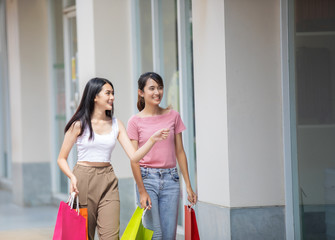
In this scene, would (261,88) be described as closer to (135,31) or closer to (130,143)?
(130,143)

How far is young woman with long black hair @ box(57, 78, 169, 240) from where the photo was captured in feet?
17.5

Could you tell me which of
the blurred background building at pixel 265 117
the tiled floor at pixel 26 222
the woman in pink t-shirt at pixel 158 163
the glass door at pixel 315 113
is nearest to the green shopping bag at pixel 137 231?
the woman in pink t-shirt at pixel 158 163

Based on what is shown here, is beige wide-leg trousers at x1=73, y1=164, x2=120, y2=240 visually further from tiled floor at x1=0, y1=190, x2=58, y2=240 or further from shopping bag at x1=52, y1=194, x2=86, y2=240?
tiled floor at x1=0, y1=190, x2=58, y2=240

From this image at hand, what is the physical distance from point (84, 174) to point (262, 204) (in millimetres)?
1825

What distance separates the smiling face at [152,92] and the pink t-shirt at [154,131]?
13 centimetres

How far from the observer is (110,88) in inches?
217

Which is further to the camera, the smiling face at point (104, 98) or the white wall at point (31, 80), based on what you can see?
the white wall at point (31, 80)

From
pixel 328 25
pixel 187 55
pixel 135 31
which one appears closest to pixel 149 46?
pixel 135 31

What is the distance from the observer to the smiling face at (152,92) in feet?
17.7

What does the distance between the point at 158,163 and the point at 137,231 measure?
68 centimetres

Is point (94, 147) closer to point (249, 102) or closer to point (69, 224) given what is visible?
point (69, 224)

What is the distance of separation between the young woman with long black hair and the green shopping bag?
1.30 feet

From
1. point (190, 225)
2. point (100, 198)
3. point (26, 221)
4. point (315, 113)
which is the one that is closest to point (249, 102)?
point (315, 113)

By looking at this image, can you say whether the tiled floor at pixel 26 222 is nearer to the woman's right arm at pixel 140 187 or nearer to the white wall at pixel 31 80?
the white wall at pixel 31 80
